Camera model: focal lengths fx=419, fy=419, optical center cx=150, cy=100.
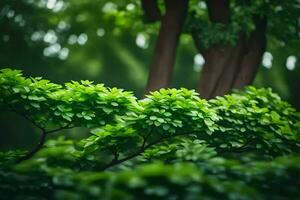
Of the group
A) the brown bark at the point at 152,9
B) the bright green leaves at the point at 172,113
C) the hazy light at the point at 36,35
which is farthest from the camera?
the hazy light at the point at 36,35

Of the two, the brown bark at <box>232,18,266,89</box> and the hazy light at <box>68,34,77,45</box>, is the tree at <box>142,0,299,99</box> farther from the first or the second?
the hazy light at <box>68,34,77,45</box>

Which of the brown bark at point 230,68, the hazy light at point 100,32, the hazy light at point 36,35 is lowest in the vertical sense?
the brown bark at point 230,68

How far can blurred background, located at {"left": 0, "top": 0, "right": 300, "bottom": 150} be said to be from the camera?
50.0ft

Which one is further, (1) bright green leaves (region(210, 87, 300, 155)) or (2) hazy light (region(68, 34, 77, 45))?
(2) hazy light (region(68, 34, 77, 45))

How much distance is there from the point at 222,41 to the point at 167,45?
116cm

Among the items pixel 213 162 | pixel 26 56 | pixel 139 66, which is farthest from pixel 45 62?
pixel 213 162

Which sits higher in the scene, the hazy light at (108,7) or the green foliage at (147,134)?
the hazy light at (108,7)

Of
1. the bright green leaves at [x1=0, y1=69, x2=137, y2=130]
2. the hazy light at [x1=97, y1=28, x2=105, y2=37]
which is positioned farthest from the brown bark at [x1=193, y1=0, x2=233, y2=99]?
the hazy light at [x1=97, y1=28, x2=105, y2=37]

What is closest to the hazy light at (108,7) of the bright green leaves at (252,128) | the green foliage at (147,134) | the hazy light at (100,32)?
the hazy light at (100,32)

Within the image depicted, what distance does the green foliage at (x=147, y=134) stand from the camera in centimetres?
463

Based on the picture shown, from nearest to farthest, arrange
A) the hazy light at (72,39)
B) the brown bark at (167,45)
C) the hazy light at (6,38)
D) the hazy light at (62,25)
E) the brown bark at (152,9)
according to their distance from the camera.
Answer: the brown bark at (167,45), the brown bark at (152,9), the hazy light at (6,38), the hazy light at (62,25), the hazy light at (72,39)

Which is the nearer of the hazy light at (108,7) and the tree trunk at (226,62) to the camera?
the tree trunk at (226,62)

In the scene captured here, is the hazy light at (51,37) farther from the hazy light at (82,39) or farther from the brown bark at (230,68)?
the brown bark at (230,68)

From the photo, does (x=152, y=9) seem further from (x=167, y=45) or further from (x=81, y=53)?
(x=81, y=53)
